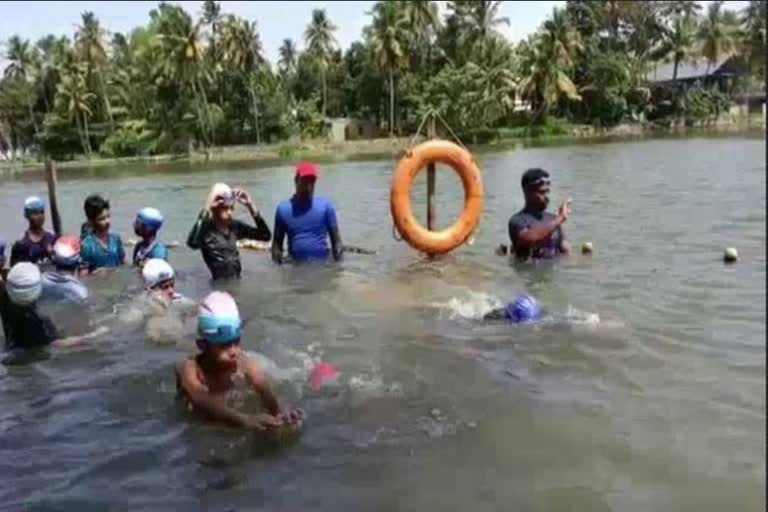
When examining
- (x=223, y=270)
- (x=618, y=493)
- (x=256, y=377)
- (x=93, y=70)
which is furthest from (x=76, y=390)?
(x=93, y=70)

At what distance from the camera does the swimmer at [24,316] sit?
23.1 ft

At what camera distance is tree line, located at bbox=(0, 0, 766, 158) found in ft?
204

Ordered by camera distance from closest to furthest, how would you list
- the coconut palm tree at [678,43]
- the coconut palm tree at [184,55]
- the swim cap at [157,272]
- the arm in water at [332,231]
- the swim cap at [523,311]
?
the swim cap at [523,311] → the swim cap at [157,272] → the arm in water at [332,231] → the coconut palm tree at [184,55] → the coconut palm tree at [678,43]

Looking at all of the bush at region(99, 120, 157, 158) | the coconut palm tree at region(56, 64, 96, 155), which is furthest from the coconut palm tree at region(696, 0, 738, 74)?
the coconut palm tree at region(56, 64, 96, 155)

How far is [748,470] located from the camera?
14.6 feet

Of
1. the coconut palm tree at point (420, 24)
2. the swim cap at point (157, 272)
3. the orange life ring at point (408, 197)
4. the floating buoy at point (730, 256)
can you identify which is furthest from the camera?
the coconut palm tree at point (420, 24)

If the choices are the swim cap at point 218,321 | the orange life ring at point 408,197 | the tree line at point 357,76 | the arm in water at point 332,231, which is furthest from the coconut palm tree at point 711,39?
the swim cap at point 218,321

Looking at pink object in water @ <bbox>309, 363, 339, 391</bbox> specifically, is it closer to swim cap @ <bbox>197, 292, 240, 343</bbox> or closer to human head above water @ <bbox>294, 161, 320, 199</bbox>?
swim cap @ <bbox>197, 292, 240, 343</bbox>

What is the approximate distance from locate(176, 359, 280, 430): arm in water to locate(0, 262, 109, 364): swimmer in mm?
2056

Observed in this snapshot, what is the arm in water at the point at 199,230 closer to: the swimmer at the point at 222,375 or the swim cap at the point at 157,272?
the swim cap at the point at 157,272

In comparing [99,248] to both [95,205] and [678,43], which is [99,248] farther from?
[678,43]

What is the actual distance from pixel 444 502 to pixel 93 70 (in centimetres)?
6931

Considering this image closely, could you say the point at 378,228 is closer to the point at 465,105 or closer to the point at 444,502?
the point at 444,502

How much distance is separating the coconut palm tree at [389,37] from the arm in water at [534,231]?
177 feet
